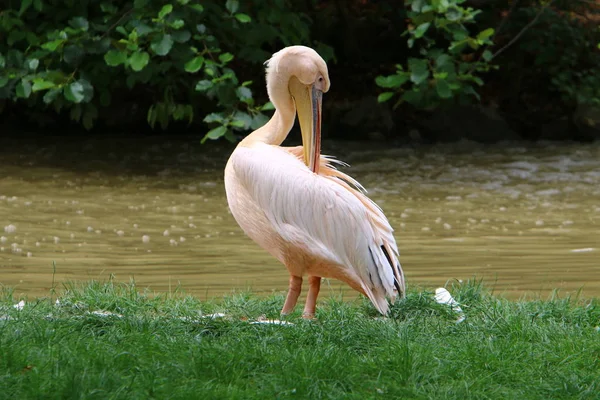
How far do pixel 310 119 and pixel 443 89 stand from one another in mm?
6015

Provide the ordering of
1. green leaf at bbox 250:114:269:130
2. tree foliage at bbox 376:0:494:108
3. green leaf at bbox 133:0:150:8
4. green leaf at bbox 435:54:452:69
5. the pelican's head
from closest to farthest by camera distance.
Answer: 1. the pelican's head
2. green leaf at bbox 250:114:269:130
3. green leaf at bbox 133:0:150:8
4. tree foliage at bbox 376:0:494:108
5. green leaf at bbox 435:54:452:69

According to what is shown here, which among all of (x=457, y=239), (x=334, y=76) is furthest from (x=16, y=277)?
(x=334, y=76)

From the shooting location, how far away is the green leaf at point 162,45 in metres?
9.84

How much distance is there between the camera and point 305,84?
16.6 ft

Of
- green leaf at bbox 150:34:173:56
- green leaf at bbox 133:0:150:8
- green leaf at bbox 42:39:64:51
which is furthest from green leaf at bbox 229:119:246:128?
green leaf at bbox 42:39:64:51

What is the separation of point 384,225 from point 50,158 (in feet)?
24.2

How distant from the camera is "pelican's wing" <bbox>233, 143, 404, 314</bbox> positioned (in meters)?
4.72

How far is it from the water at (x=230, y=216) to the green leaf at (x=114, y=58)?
3.85ft

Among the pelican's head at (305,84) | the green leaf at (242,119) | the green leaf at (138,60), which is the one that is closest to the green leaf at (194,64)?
the green leaf at (138,60)

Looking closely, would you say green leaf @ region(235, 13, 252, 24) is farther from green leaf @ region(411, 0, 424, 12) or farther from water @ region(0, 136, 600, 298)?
green leaf @ region(411, 0, 424, 12)

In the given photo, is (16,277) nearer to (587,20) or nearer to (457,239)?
(457,239)

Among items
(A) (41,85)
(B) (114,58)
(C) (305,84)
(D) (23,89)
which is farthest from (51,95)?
(C) (305,84)

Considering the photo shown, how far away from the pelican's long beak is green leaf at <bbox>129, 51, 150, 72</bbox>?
5.02 metres

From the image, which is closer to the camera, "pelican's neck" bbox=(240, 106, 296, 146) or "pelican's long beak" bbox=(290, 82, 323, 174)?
"pelican's long beak" bbox=(290, 82, 323, 174)
